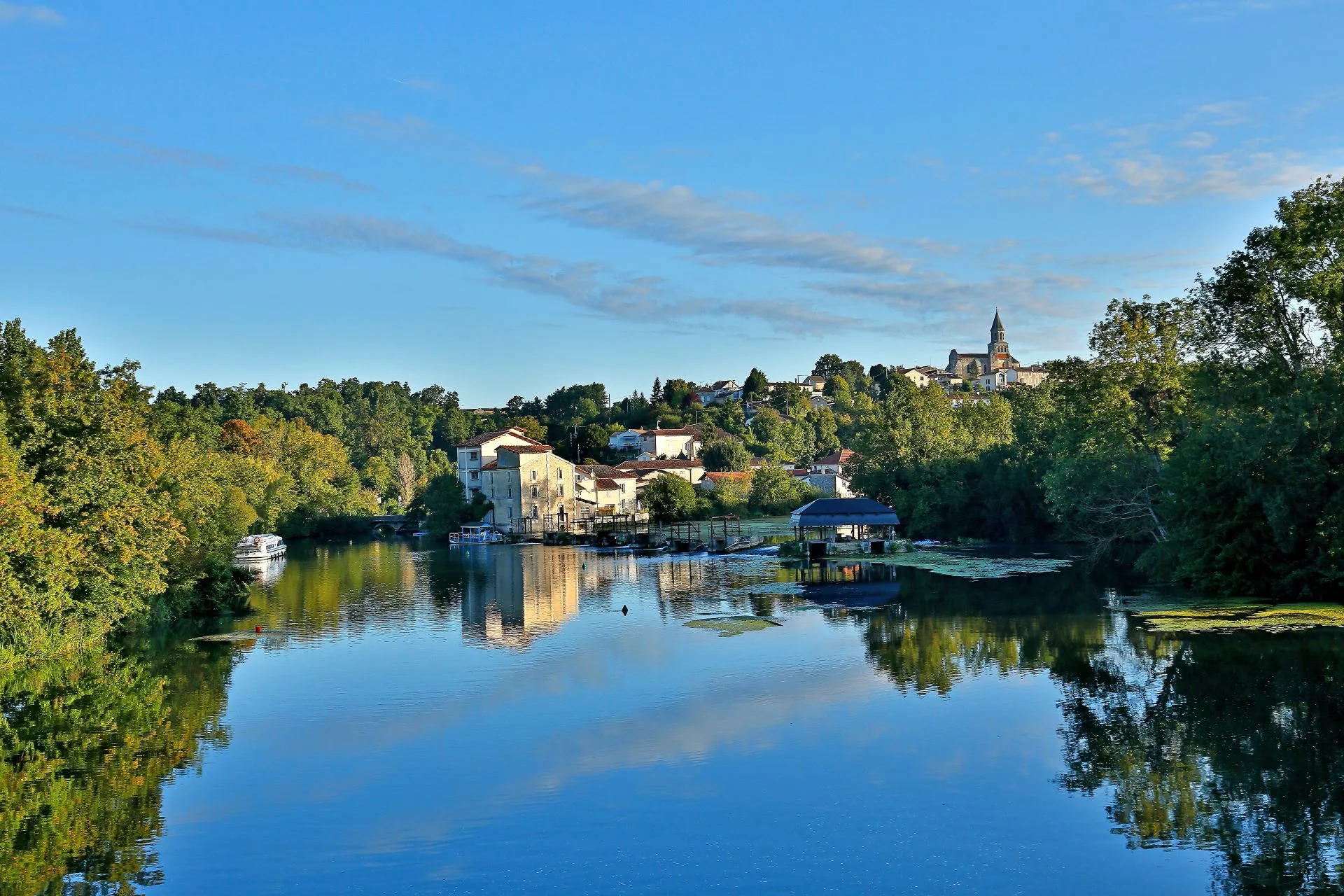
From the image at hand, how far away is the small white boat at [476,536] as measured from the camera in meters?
84.3

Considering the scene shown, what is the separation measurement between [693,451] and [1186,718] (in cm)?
10460

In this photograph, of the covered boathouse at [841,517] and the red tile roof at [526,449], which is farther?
the red tile roof at [526,449]

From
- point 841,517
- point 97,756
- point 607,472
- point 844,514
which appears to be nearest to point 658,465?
point 607,472

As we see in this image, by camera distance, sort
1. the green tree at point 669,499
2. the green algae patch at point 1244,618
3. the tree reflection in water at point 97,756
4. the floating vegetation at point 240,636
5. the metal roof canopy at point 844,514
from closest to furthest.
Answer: the tree reflection in water at point 97,756
the green algae patch at point 1244,618
the floating vegetation at point 240,636
the metal roof canopy at point 844,514
the green tree at point 669,499

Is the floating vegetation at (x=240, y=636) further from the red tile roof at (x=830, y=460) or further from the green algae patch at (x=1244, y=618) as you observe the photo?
the red tile roof at (x=830, y=460)

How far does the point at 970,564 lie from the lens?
173 ft

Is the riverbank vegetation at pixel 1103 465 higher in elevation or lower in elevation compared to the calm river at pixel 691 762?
higher

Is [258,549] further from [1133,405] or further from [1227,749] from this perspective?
[1227,749]

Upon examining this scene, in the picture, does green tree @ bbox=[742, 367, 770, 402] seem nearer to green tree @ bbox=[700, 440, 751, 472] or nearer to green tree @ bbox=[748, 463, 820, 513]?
green tree @ bbox=[700, 440, 751, 472]

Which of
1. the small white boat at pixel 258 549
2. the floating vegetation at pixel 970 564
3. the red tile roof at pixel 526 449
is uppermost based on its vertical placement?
the red tile roof at pixel 526 449

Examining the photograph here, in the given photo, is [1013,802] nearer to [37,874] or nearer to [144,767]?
[37,874]

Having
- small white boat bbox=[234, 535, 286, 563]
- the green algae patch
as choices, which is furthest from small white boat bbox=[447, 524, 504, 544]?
the green algae patch

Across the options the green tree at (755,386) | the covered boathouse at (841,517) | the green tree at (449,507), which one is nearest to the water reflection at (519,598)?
the covered boathouse at (841,517)

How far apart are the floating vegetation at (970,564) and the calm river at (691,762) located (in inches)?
559
